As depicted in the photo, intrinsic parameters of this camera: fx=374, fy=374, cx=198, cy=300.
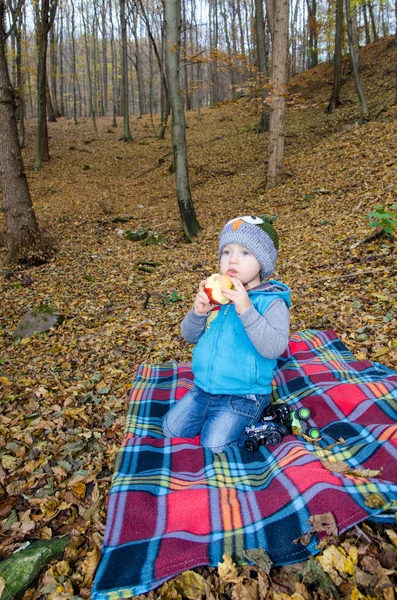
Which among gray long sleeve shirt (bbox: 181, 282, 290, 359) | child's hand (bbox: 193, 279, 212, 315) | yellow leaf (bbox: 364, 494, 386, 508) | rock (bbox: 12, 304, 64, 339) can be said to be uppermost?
child's hand (bbox: 193, 279, 212, 315)

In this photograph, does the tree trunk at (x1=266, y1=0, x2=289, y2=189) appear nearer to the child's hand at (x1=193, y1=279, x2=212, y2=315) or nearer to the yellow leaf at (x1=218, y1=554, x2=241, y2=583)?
the child's hand at (x1=193, y1=279, x2=212, y2=315)

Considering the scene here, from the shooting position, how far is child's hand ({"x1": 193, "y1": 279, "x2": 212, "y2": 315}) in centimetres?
259

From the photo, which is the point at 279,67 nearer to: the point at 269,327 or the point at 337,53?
the point at 337,53

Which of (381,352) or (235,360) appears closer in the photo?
(235,360)

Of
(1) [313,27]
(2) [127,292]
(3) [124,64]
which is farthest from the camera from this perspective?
(1) [313,27]

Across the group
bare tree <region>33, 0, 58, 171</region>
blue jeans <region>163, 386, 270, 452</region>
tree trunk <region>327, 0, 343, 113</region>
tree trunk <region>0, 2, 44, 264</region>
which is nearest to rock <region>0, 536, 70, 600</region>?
blue jeans <region>163, 386, 270, 452</region>

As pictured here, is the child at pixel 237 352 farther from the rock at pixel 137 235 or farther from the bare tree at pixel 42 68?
the bare tree at pixel 42 68

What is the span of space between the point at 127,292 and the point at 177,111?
4.34 m

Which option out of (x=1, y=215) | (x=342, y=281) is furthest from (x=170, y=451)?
(x=1, y=215)

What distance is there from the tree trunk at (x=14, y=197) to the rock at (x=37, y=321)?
2559mm

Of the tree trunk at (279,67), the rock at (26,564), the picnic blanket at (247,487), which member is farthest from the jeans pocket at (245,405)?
the tree trunk at (279,67)

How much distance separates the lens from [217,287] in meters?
2.51

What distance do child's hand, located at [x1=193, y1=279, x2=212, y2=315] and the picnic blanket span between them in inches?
38.9

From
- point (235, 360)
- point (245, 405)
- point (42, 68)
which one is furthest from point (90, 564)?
point (42, 68)
